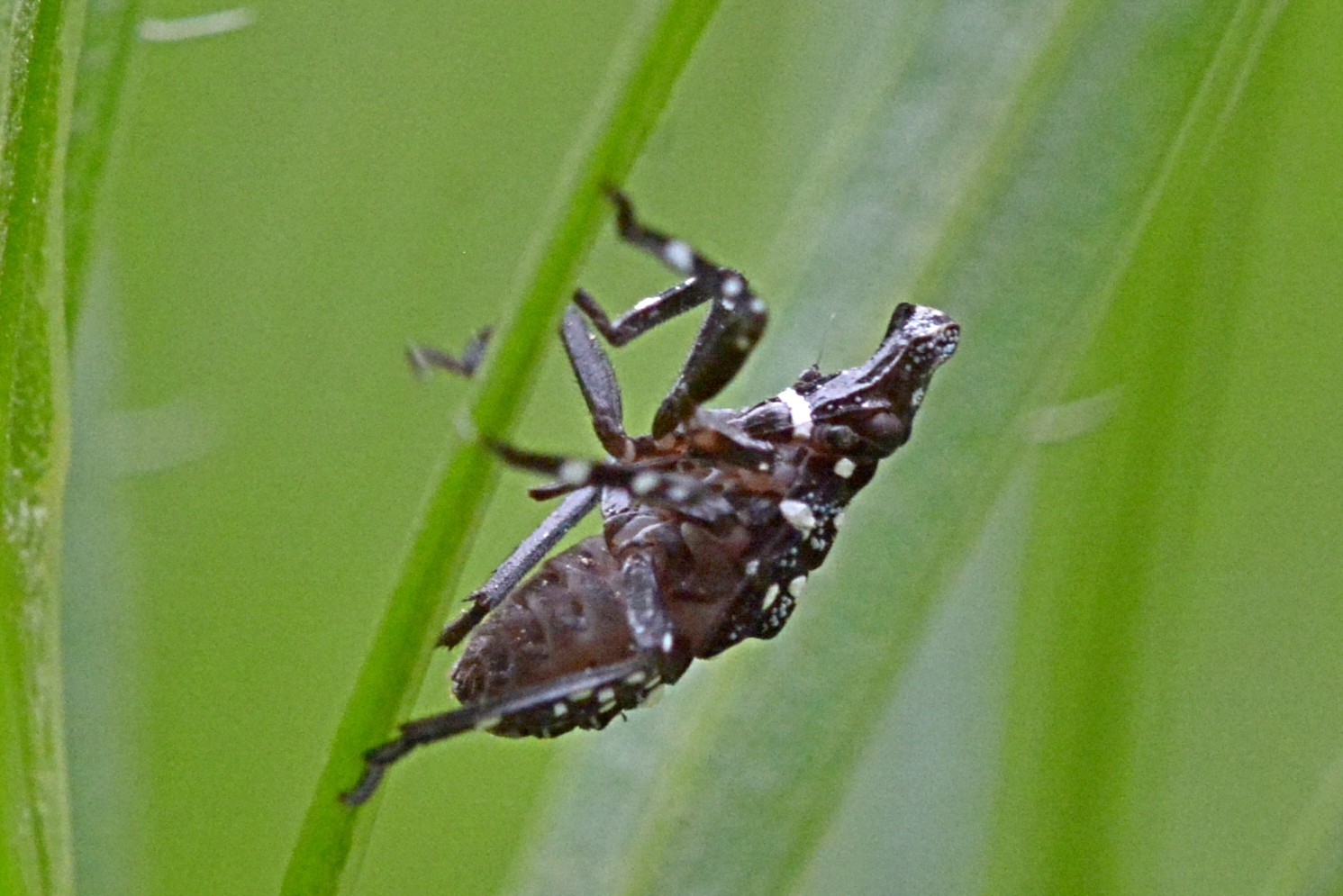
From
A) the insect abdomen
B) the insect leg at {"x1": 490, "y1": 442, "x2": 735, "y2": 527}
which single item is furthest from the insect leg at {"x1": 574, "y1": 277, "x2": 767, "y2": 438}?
the insect abdomen

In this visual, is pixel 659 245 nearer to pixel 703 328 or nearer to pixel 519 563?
pixel 703 328

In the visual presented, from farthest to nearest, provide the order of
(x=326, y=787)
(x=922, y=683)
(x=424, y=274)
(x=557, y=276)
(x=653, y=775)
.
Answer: (x=424, y=274)
(x=922, y=683)
(x=653, y=775)
(x=326, y=787)
(x=557, y=276)

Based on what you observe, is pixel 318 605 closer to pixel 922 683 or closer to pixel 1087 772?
pixel 922 683

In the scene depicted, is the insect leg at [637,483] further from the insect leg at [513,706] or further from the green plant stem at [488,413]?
the green plant stem at [488,413]

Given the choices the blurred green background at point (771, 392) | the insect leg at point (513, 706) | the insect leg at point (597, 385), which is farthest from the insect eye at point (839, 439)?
the insect leg at point (513, 706)

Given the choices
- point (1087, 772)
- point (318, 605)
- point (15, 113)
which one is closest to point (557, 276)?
point (15, 113)

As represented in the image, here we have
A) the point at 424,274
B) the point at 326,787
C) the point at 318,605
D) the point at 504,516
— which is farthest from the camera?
the point at 504,516

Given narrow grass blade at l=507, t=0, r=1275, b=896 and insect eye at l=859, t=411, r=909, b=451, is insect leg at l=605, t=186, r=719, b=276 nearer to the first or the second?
narrow grass blade at l=507, t=0, r=1275, b=896
